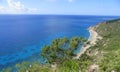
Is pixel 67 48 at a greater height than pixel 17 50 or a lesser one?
greater

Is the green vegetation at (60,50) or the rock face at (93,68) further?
the green vegetation at (60,50)

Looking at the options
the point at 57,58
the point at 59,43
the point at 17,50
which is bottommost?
the point at 17,50

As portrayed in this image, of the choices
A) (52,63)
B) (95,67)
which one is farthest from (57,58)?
(95,67)

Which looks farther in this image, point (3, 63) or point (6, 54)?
point (6, 54)

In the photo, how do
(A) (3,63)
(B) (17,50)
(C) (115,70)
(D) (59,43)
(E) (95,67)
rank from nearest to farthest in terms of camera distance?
(C) (115,70) < (E) (95,67) < (D) (59,43) < (A) (3,63) < (B) (17,50)

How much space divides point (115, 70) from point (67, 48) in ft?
58.8

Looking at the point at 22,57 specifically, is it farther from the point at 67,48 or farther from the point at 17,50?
Answer: the point at 67,48

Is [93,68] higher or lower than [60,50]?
lower

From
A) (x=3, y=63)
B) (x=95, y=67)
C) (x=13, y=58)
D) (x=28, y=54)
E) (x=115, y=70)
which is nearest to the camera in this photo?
(x=115, y=70)

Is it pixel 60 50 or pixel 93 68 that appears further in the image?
pixel 60 50

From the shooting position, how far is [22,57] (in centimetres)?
7775

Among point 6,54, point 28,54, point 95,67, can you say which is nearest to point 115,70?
point 95,67

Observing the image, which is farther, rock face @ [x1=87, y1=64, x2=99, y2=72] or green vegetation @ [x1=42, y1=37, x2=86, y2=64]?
green vegetation @ [x1=42, y1=37, x2=86, y2=64]

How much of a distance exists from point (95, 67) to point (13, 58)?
39400mm
